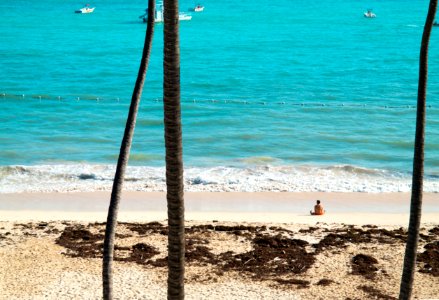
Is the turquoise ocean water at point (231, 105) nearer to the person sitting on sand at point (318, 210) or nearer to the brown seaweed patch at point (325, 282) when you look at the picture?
the person sitting on sand at point (318, 210)

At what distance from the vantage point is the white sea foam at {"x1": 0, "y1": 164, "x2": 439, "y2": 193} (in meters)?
26.6

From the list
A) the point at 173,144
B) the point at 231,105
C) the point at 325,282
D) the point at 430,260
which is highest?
the point at 173,144

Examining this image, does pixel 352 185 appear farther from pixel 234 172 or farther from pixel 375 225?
pixel 375 225

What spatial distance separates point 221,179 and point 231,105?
17.1 metres

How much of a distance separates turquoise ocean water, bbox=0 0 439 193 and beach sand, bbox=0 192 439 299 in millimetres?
4871

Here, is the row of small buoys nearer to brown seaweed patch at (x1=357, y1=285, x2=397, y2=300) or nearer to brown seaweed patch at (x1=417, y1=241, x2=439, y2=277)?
brown seaweed patch at (x1=417, y1=241, x2=439, y2=277)

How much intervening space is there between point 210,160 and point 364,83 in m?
22.1

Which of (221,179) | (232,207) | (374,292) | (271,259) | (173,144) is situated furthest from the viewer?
(221,179)

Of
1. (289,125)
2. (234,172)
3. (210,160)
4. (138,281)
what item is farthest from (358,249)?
(289,125)

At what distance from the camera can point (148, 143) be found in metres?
34.6

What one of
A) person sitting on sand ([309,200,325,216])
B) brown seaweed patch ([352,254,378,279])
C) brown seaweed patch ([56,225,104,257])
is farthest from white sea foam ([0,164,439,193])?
brown seaweed patch ([352,254,378,279])

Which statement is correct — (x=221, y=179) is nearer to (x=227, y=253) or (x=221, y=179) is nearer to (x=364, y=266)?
(x=227, y=253)

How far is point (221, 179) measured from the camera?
28.0m

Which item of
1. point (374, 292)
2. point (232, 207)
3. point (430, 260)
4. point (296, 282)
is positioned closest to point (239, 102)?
point (232, 207)
